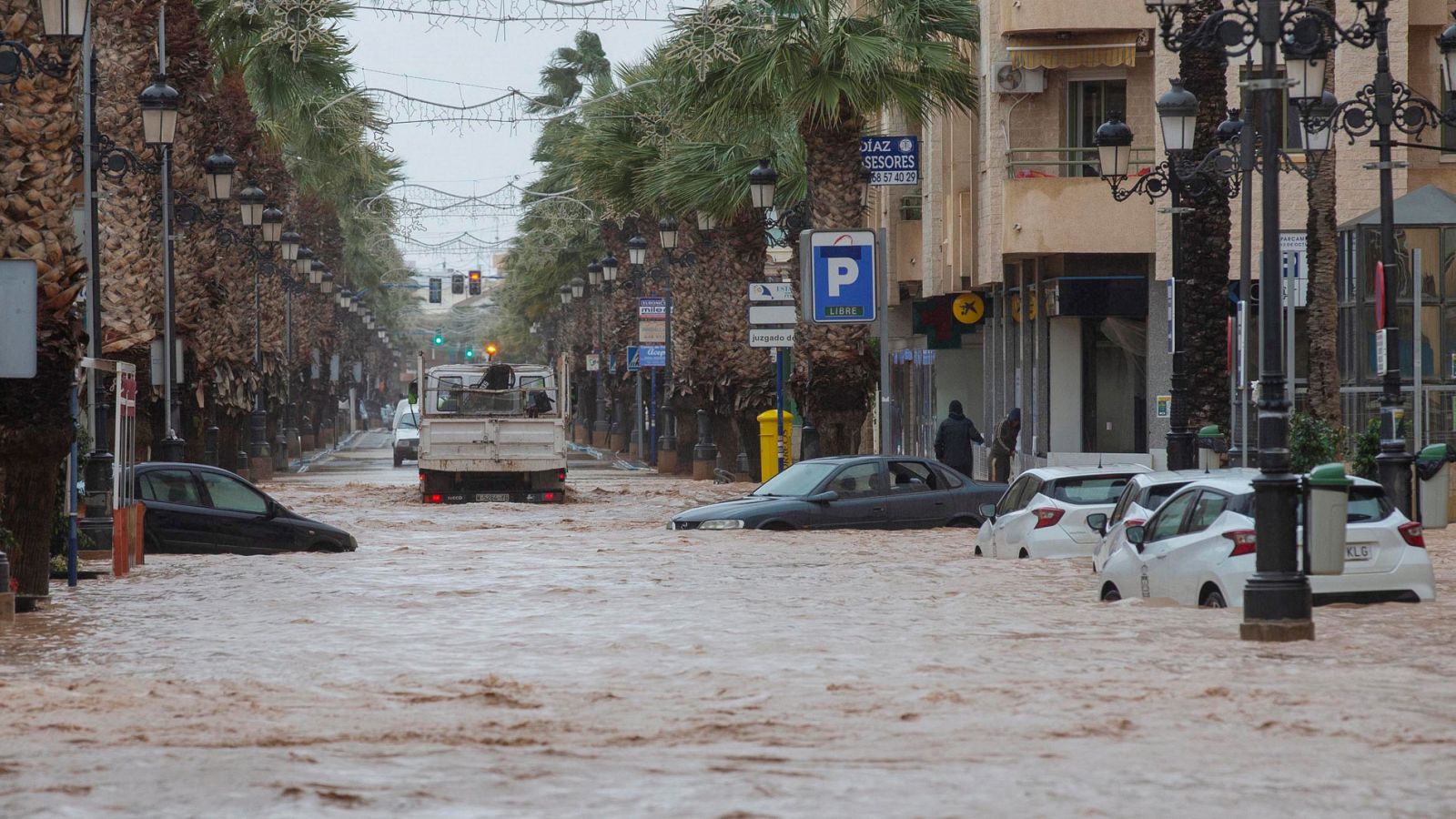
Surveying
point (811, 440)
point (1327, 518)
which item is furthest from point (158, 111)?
point (1327, 518)

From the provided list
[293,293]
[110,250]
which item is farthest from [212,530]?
[293,293]

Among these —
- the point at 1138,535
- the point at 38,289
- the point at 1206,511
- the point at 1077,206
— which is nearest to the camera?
the point at 1206,511

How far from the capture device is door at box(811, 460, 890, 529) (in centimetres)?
2616

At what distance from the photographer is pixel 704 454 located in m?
50.9

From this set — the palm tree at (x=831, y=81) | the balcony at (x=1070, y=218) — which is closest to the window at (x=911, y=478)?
the palm tree at (x=831, y=81)

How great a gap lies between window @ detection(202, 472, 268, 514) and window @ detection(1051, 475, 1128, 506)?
9.16 m

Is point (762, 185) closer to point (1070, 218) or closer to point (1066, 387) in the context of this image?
point (1070, 218)

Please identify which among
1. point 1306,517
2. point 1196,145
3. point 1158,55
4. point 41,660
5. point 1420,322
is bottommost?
point 41,660

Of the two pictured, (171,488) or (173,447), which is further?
(173,447)

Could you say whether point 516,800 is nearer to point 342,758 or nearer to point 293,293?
point 342,758

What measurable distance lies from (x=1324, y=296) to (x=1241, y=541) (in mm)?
16633

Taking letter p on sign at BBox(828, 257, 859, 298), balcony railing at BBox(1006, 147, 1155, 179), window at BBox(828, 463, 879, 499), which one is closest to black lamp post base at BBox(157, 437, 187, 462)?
window at BBox(828, 463, 879, 499)

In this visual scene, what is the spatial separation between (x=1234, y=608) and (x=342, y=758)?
8094mm

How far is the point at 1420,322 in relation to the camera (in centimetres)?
2756
